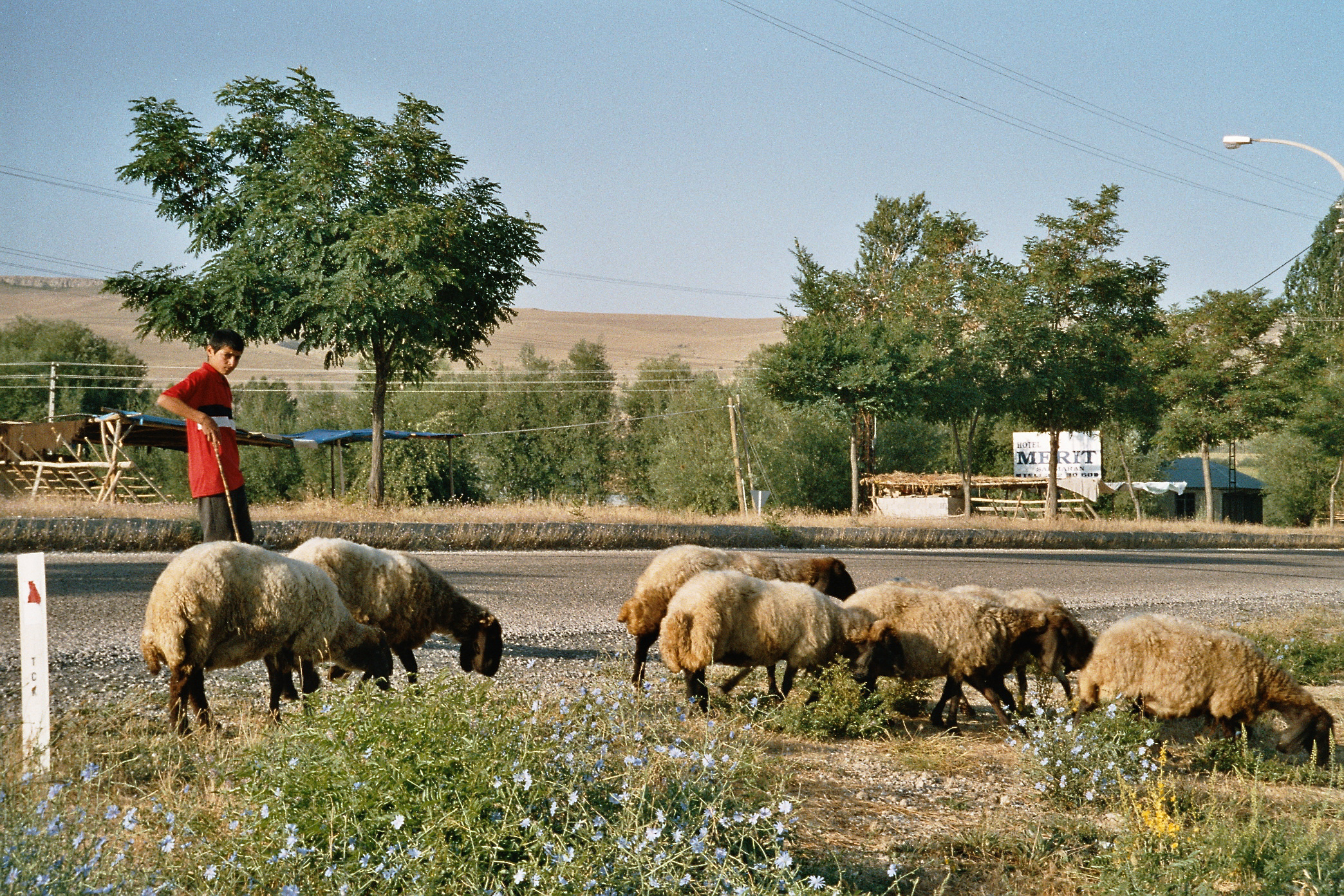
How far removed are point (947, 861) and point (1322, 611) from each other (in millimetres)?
11539

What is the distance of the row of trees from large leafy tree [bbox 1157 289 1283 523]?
0.06 meters

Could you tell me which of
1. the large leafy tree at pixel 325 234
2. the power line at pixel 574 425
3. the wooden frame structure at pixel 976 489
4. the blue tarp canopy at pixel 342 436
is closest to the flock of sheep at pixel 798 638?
the large leafy tree at pixel 325 234

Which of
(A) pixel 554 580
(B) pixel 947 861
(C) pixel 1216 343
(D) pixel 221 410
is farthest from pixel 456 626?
(C) pixel 1216 343

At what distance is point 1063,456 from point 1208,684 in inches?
2005

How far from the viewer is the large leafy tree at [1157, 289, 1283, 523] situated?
42.6 metres

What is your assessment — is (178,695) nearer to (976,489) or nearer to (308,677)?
(308,677)

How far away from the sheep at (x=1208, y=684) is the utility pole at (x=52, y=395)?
34.6 metres

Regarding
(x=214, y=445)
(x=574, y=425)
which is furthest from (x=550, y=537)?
(x=574, y=425)

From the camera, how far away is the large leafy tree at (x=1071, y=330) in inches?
1400

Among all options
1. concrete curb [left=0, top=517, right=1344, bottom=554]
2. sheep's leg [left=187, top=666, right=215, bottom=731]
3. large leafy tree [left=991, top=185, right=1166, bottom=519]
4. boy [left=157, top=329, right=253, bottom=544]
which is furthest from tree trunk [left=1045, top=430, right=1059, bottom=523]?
sheep's leg [left=187, top=666, right=215, bottom=731]

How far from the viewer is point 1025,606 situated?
8.46 meters

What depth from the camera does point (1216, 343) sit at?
43.4 m

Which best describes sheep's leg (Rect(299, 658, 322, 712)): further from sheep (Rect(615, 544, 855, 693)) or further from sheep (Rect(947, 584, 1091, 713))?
sheep (Rect(947, 584, 1091, 713))

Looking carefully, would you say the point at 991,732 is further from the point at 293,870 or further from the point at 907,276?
the point at 907,276
